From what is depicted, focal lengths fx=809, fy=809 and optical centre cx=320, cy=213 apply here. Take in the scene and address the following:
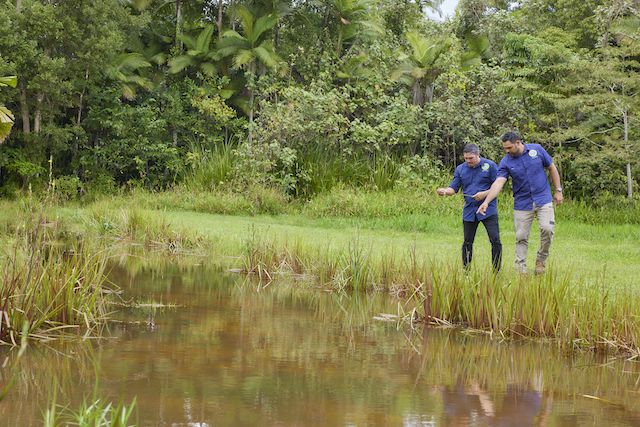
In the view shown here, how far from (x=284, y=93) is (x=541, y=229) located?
16476 millimetres

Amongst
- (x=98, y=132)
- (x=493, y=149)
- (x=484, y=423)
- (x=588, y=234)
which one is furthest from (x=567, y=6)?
(x=484, y=423)

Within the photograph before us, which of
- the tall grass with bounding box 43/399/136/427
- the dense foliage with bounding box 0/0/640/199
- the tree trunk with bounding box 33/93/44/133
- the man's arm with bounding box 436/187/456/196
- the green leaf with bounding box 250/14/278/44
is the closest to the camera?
the tall grass with bounding box 43/399/136/427

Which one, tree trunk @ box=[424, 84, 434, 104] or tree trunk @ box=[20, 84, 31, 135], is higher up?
tree trunk @ box=[424, 84, 434, 104]

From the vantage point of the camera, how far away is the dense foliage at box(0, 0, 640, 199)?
2345 cm

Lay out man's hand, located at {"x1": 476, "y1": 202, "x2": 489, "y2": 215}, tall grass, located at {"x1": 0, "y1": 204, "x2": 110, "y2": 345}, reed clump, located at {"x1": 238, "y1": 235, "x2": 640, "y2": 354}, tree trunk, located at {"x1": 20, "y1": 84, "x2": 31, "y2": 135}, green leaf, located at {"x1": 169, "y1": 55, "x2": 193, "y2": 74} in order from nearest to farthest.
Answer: tall grass, located at {"x1": 0, "y1": 204, "x2": 110, "y2": 345}
reed clump, located at {"x1": 238, "y1": 235, "x2": 640, "y2": 354}
man's hand, located at {"x1": 476, "y1": 202, "x2": 489, "y2": 215}
tree trunk, located at {"x1": 20, "y1": 84, "x2": 31, "y2": 135}
green leaf, located at {"x1": 169, "y1": 55, "x2": 193, "y2": 74}

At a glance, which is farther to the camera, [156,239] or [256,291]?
[156,239]

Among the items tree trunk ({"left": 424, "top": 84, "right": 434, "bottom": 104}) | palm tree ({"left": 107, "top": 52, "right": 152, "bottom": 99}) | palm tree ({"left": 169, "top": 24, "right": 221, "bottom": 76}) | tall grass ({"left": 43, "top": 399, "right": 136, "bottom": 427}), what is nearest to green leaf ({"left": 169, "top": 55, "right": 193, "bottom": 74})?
palm tree ({"left": 169, "top": 24, "right": 221, "bottom": 76})

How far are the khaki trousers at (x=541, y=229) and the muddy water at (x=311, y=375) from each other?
2.76 meters

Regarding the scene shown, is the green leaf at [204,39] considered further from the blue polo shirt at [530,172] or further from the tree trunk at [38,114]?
the blue polo shirt at [530,172]

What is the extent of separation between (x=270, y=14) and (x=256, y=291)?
732 inches

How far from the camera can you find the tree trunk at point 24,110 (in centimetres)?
2473

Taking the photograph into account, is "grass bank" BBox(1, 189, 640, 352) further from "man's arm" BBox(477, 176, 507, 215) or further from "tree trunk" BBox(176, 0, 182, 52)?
"tree trunk" BBox(176, 0, 182, 52)

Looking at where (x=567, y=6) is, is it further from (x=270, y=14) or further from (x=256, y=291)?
(x=256, y=291)

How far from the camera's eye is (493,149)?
24.9m
